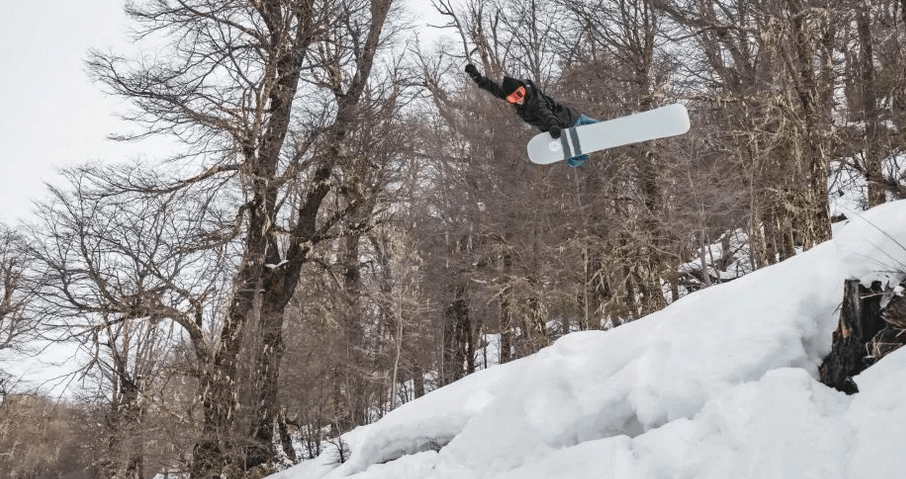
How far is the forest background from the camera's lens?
8281mm

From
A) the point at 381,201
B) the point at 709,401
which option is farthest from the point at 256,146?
the point at 709,401

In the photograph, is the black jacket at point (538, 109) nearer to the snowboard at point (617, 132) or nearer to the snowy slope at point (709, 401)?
the snowboard at point (617, 132)

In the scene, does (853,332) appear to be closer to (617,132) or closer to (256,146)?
(617,132)

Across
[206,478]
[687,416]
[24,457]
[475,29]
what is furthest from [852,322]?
[24,457]

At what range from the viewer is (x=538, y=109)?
4520 mm

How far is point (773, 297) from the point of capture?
11.5 ft

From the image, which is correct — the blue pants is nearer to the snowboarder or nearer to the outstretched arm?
the snowboarder

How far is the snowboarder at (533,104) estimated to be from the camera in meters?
4.23

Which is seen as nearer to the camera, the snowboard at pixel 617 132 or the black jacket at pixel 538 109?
the black jacket at pixel 538 109

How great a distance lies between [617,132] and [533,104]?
1.00m

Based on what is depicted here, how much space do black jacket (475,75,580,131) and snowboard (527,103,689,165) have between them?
0.45ft

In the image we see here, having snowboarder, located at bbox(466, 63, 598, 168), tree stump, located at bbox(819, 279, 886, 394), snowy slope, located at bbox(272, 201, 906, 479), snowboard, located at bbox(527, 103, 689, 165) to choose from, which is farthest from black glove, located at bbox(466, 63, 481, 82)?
tree stump, located at bbox(819, 279, 886, 394)

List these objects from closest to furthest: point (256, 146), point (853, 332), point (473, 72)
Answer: point (853, 332) < point (473, 72) < point (256, 146)

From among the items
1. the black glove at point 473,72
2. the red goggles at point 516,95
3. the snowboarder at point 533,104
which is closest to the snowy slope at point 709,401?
the snowboarder at point 533,104
